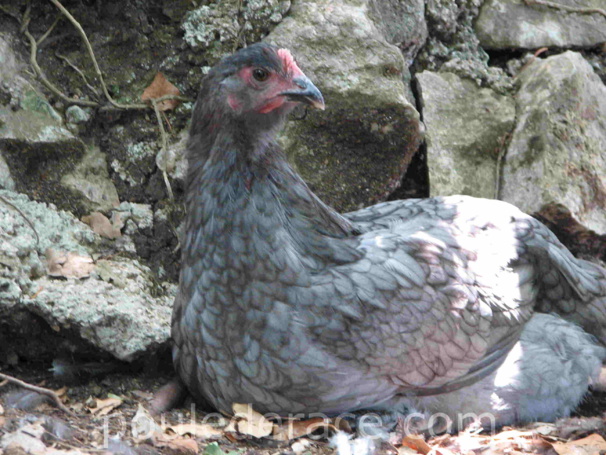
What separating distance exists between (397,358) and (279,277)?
62cm

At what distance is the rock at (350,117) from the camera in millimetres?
4684

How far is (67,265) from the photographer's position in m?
4.01

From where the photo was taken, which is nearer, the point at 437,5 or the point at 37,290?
the point at 37,290

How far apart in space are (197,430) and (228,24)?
8.23 ft

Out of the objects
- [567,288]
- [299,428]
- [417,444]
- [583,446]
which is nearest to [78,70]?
[299,428]

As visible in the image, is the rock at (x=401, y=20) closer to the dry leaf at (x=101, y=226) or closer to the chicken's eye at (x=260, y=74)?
the chicken's eye at (x=260, y=74)

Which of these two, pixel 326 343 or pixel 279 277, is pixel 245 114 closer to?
pixel 279 277

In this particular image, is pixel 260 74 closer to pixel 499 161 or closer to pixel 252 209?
pixel 252 209

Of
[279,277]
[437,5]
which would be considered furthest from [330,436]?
[437,5]

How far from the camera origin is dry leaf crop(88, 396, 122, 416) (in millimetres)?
3587

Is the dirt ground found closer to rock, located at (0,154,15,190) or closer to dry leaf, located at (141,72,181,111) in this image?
rock, located at (0,154,15,190)

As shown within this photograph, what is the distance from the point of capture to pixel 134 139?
4703mm

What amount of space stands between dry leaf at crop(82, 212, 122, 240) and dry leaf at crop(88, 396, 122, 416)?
1.01m

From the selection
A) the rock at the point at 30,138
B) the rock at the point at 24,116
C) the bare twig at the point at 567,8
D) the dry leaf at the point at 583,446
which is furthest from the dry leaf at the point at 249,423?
the bare twig at the point at 567,8
